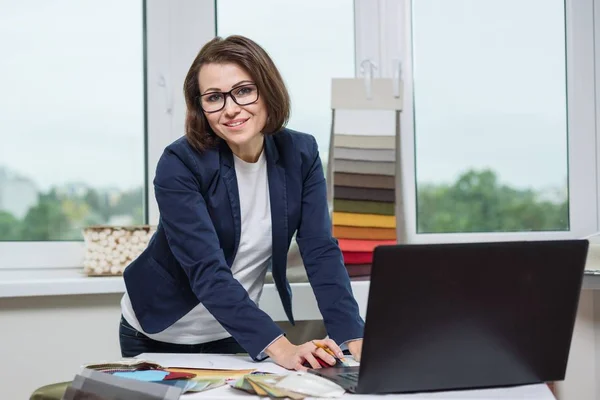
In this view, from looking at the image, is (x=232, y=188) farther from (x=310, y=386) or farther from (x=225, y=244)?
(x=310, y=386)

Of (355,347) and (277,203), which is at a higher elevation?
(277,203)

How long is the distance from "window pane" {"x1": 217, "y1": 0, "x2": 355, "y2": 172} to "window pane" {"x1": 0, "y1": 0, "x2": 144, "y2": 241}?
396 mm

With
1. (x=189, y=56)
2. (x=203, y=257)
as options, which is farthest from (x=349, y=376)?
(x=189, y=56)

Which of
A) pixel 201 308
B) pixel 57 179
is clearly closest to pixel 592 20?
pixel 201 308

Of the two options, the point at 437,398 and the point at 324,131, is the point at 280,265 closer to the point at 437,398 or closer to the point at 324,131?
the point at 437,398

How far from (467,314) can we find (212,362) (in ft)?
2.04

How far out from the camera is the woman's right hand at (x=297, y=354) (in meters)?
1.43

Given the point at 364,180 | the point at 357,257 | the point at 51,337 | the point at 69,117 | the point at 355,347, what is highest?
the point at 69,117

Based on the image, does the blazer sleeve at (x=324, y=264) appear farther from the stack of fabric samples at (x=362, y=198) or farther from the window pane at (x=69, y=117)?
the window pane at (x=69, y=117)

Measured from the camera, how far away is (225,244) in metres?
1.71

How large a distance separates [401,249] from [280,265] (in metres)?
0.72

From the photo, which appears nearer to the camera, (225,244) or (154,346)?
(225,244)

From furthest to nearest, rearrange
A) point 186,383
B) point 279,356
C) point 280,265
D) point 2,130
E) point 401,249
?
point 2,130 → point 280,265 → point 279,356 → point 186,383 → point 401,249

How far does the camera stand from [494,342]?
1.19 meters
